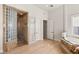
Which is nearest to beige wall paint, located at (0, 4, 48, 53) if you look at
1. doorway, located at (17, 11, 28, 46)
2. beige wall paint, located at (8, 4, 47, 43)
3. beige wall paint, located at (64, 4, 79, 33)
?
beige wall paint, located at (8, 4, 47, 43)

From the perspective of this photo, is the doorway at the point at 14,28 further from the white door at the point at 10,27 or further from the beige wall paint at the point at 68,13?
the beige wall paint at the point at 68,13

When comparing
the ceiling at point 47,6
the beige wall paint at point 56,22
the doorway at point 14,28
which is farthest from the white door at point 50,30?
the doorway at point 14,28

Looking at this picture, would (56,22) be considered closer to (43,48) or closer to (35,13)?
(35,13)

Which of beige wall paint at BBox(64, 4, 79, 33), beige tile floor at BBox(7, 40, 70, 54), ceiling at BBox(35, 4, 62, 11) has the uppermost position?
ceiling at BBox(35, 4, 62, 11)

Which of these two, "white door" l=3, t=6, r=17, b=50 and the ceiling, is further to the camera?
the ceiling

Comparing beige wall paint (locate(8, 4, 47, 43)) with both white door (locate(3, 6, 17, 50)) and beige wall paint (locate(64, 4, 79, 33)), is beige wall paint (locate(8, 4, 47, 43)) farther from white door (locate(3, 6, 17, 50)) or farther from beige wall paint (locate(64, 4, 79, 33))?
beige wall paint (locate(64, 4, 79, 33))

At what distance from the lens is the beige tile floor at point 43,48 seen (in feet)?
7.02

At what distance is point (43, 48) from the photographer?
2.20 metres

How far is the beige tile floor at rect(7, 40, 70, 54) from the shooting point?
2.14 meters

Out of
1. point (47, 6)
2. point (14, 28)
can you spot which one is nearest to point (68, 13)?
point (47, 6)

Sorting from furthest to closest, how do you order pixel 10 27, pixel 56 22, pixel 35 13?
pixel 35 13, pixel 56 22, pixel 10 27

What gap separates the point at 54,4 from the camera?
2137 millimetres

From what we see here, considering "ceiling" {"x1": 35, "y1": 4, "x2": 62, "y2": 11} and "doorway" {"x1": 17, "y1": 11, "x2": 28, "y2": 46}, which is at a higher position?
"ceiling" {"x1": 35, "y1": 4, "x2": 62, "y2": 11}

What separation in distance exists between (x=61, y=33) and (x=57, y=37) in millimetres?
132
